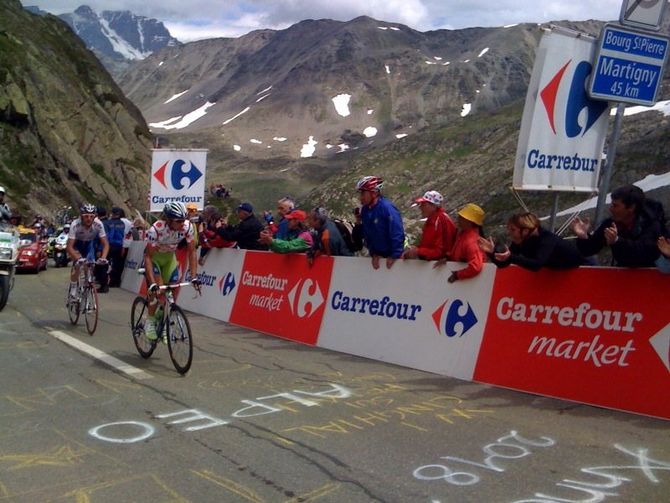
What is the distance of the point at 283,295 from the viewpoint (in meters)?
11.6

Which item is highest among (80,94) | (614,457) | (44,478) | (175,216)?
(80,94)

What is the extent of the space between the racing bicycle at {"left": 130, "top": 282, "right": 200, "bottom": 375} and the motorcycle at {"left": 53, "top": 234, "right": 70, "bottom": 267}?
58.8ft

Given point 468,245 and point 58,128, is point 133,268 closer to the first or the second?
point 468,245

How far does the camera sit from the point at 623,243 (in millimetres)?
6629

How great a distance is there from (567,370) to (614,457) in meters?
1.71

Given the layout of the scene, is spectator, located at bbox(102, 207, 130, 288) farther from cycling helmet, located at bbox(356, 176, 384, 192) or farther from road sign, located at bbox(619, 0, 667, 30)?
road sign, located at bbox(619, 0, 667, 30)

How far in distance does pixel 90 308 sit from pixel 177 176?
7.40m

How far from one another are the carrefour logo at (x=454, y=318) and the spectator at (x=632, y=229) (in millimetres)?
1698

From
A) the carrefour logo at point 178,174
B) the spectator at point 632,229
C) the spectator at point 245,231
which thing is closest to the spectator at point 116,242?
the carrefour logo at point 178,174

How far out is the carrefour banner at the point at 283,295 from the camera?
10.8 meters

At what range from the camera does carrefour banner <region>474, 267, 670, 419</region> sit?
659cm

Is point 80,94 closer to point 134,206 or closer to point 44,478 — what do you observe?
point 134,206

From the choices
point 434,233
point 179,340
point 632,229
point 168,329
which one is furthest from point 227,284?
point 632,229

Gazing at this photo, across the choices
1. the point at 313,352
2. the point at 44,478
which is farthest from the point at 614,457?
the point at 313,352
